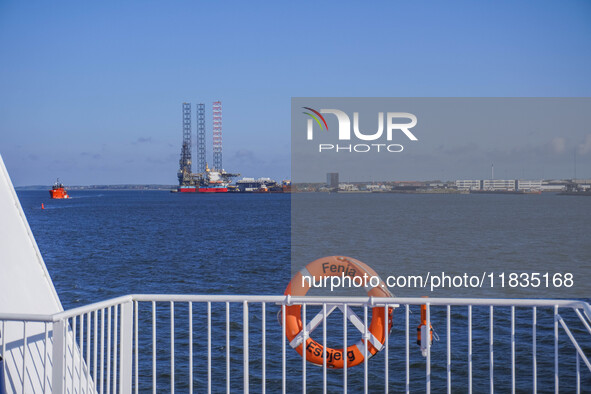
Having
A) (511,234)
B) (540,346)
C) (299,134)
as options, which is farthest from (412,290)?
(299,134)

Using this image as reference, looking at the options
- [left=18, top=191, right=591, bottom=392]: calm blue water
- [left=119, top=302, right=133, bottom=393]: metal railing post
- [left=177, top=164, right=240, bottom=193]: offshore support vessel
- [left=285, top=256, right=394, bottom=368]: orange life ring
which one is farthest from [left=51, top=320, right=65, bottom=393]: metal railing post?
[left=177, top=164, right=240, bottom=193]: offshore support vessel

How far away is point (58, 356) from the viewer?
3199 mm

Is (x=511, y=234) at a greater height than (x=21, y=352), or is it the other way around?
(x=21, y=352)

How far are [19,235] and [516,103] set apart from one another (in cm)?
8526

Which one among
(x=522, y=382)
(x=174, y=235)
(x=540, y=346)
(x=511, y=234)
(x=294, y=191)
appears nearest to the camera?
(x=522, y=382)

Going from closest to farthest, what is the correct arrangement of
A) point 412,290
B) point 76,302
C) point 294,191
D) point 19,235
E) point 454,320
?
point 19,235
point 454,320
point 76,302
point 412,290
point 294,191

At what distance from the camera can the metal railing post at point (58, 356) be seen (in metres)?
3.17

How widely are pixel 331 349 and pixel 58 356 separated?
77.6 inches

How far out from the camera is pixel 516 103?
8231cm

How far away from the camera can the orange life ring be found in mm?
4379

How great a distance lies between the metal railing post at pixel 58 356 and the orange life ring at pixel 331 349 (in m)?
1.63

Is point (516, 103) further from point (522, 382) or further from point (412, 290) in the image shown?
point (522, 382)

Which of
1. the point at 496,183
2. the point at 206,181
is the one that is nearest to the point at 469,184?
the point at 496,183

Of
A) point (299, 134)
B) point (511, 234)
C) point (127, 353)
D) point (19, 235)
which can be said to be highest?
point (299, 134)
